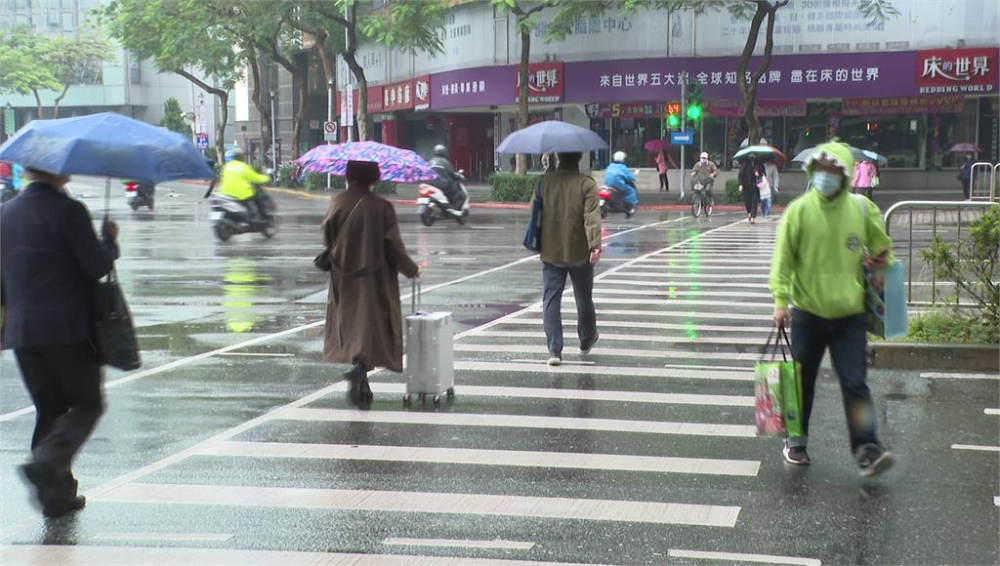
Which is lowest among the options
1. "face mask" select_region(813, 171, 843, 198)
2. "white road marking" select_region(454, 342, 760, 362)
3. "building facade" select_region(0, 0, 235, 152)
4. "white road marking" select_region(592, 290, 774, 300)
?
"white road marking" select_region(454, 342, 760, 362)

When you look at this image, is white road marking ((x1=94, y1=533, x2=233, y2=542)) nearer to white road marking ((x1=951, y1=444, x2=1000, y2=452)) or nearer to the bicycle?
white road marking ((x1=951, y1=444, x2=1000, y2=452))

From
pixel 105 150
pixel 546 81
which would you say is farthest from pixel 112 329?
pixel 546 81

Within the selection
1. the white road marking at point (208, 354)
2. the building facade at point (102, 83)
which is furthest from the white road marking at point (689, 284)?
the building facade at point (102, 83)

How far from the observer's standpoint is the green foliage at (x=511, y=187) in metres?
39.8

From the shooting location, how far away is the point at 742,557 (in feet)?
18.7

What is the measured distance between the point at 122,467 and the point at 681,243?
17755 millimetres

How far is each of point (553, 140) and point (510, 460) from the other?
157 inches

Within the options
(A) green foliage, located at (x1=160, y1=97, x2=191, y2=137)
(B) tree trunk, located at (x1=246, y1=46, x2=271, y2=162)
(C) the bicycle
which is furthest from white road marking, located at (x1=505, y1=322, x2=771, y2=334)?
(A) green foliage, located at (x1=160, y1=97, x2=191, y2=137)

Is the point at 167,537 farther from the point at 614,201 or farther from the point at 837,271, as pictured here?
the point at 614,201

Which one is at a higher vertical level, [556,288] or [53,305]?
[53,305]

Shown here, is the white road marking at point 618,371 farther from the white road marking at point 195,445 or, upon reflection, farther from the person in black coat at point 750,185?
the person in black coat at point 750,185

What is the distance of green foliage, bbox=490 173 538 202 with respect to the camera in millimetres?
39781

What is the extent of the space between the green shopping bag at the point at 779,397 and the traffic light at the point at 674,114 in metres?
32.8

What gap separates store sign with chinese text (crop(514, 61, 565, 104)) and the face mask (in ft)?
127
